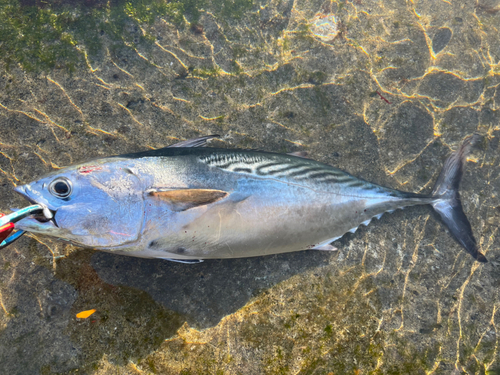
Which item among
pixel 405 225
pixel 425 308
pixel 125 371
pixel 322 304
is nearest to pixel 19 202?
pixel 125 371

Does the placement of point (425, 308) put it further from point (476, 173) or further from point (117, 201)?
point (117, 201)

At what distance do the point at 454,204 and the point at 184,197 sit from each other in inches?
96.6

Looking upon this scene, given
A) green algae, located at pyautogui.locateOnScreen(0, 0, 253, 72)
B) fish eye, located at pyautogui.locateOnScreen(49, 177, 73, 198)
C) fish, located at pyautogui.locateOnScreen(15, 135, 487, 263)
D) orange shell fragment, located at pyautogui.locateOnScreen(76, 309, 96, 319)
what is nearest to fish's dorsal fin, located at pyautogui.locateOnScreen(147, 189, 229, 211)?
fish, located at pyautogui.locateOnScreen(15, 135, 487, 263)

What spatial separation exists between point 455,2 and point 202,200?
3606mm

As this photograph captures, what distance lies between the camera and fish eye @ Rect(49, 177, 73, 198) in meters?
1.84

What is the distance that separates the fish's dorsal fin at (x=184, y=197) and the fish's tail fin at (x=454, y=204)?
2.09 metres

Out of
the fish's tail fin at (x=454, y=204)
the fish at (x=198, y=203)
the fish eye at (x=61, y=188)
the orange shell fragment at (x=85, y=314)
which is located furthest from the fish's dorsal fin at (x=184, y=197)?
the fish's tail fin at (x=454, y=204)

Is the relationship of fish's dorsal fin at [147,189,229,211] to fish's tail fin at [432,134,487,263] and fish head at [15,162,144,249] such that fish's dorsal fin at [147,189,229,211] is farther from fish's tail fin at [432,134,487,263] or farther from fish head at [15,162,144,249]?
fish's tail fin at [432,134,487,263]

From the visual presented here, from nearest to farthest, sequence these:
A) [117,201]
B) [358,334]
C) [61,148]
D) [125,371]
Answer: [117,201] < [125,371] < [358,334] < [61,148]

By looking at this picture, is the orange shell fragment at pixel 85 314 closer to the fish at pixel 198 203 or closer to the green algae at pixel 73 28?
the fish at pixel 198 203

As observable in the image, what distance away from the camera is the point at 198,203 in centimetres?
197

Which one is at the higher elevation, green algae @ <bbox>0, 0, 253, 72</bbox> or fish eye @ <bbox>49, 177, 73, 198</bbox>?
green algae @ <bbox>0, 0, 253, 72</bbox>

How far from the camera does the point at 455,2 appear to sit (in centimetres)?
325

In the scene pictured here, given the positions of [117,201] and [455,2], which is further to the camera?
[455,2]
